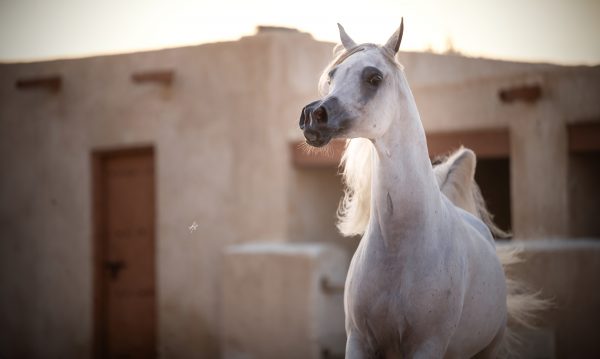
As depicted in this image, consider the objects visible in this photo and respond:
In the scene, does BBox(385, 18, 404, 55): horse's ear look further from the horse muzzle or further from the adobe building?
the adobe building

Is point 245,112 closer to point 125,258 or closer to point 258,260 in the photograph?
point 258,260

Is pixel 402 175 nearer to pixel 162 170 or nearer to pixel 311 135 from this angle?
pixel 311 135

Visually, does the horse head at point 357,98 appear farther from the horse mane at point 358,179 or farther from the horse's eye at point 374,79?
the horse mane at point 358,179

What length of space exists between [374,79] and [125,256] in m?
7.53

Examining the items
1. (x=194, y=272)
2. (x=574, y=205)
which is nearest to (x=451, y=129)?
(x=574, y=205)

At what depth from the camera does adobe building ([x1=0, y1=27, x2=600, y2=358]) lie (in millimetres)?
7805

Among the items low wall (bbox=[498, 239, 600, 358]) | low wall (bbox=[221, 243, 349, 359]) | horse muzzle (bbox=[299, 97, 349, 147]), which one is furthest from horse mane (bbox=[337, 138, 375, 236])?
low wall (bbox=[221, 243, 349, 359])

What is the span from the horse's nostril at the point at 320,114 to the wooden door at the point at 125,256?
24.0 ft

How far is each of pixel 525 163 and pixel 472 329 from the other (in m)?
3.86

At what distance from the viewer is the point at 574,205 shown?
25.4 ft

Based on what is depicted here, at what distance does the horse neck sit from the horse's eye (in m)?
0.19

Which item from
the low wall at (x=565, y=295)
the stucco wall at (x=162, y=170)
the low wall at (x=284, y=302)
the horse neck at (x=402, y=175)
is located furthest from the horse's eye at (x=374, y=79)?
the stucco wall at (x=162, y=170)

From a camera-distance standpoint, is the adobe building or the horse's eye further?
the adobe building

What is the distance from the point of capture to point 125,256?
10.9 metres
